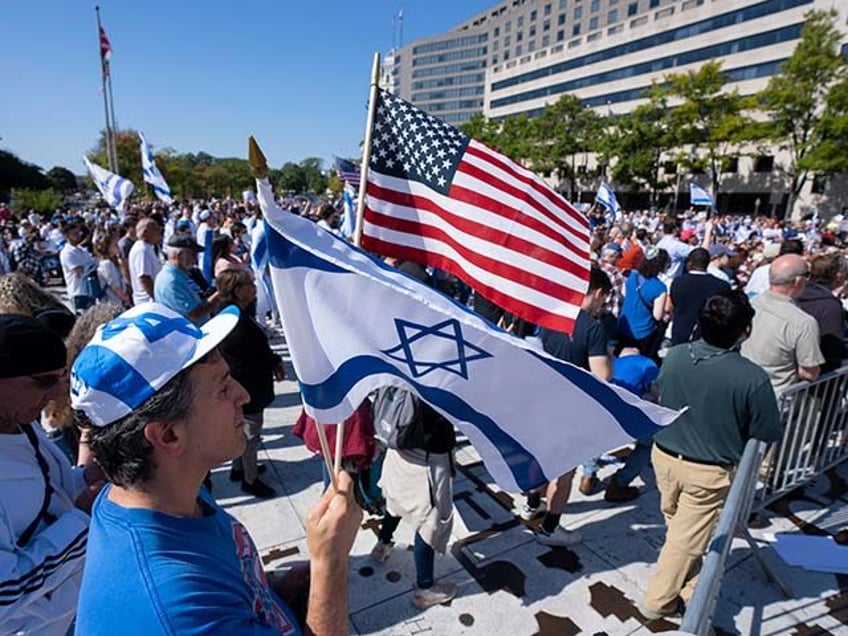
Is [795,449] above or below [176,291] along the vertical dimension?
below

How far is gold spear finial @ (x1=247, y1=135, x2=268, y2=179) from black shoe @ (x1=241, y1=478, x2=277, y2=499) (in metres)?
3.44

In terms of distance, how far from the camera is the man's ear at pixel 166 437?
1.29 meters

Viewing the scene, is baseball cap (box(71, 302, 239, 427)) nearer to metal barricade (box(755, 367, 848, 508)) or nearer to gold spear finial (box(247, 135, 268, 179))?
gold spear finial (box(247, 135, 268, 179))

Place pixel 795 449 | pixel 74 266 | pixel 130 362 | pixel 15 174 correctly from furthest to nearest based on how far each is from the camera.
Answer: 1. pixel 15 174
2. pixel 74 266
3. pixel 795 449
4. pixel 130 362

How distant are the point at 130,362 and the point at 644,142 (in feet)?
173

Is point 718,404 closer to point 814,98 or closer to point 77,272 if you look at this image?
point 77,272

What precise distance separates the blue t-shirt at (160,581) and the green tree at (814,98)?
43.7m

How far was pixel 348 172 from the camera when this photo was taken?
9.47 metres

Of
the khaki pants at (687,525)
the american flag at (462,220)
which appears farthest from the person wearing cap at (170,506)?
the khaki pants at (687,525)

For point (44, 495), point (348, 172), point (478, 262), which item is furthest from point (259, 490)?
point (348, 172)

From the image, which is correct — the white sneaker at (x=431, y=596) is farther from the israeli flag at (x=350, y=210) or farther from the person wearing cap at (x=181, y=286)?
the israeli flag at (x=350, y=210)

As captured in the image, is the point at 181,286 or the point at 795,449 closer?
the point at 795,449

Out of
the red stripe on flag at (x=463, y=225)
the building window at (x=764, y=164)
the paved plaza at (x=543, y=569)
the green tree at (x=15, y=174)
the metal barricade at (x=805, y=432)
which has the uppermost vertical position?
the building window at (x=764, y=164)

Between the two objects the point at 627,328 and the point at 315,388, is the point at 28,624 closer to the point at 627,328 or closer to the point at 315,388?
the point at 315,388
